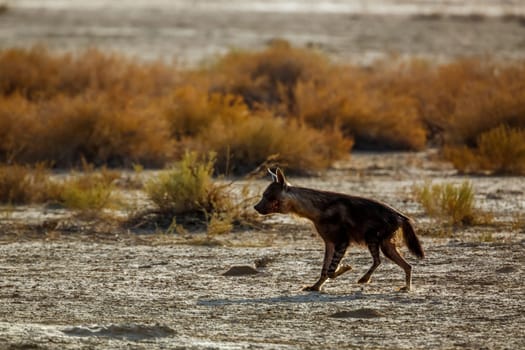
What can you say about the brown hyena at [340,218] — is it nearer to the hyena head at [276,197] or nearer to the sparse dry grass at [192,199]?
the hyena head at [276,197]

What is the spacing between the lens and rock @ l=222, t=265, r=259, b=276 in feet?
36.7

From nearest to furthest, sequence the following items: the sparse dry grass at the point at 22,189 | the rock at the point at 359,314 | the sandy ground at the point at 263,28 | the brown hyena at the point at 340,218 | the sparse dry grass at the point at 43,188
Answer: the rock at the point at 359,314 < the brown hyena at the point at 340,218 < the sparse dry grass at the point at 43,188 < the sparse dry grass at the point at 22,189 < the sandy ground at the point at 263,28

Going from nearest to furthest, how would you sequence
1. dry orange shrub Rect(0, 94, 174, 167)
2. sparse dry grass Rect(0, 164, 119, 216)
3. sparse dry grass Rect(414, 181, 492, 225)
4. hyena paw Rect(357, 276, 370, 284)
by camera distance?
hyena paw Rect(357, 276, 370, 284), sparse dry grass Rect(414, 181, 492, 225), sparse dry grass Rect(0, 164, 119, 216), dry orange shrub Rect(0, 94, 174, 167)

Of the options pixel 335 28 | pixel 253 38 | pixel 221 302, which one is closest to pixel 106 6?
pixel 335 28

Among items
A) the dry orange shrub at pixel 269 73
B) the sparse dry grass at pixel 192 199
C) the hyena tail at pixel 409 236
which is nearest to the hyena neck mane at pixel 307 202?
the hyena tail at pixel 409 236

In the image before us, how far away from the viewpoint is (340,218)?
33.6 ft

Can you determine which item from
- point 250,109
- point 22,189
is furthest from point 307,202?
point 250,109

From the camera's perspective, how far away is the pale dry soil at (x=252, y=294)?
8719mm

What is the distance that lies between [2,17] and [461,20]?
20.9 meters

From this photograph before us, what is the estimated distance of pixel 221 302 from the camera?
390 inches

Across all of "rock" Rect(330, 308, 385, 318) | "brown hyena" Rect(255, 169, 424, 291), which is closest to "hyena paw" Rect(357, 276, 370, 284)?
"brown hyena" Rect(255, 169, 424, 291)

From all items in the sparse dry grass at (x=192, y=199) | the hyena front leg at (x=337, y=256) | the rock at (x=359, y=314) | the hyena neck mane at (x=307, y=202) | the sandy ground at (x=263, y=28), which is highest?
the hyena neck mane at (x=307, y=202)

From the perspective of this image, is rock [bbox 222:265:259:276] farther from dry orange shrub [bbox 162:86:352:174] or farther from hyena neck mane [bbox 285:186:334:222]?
dry orange shrub [bbox 162:86:352:174]

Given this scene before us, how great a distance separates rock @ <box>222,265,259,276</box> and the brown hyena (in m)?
1.02
